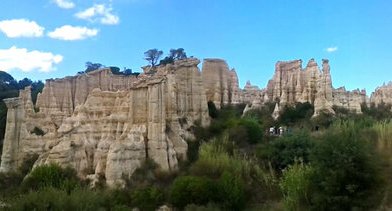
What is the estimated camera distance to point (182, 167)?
29.1 m

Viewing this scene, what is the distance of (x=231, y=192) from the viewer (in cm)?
2381

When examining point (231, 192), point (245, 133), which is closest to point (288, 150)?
point (245, 133)

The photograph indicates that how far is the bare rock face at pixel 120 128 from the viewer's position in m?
28.5

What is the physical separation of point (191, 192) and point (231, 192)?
1.89 metres

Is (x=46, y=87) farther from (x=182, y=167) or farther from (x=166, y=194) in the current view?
(x=166, y=194)

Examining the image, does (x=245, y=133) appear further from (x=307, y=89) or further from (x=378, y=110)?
(x=378, y=110)

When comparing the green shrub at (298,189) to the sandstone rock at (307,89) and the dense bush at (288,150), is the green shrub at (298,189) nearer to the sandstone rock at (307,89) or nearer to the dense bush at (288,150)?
the dense bush at (288,150)

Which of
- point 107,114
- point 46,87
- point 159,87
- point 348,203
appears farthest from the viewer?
point 46,87

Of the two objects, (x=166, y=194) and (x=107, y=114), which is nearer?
(x=166, y=194)

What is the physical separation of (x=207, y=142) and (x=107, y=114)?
6.81 meters

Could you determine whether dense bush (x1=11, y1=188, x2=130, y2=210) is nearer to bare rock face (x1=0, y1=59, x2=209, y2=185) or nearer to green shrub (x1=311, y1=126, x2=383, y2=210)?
bare rock face (x1=0, y1=59, x2=209, y2=185)

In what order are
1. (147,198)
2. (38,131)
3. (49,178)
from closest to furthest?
(147,198)
(49,178)
(38,131)

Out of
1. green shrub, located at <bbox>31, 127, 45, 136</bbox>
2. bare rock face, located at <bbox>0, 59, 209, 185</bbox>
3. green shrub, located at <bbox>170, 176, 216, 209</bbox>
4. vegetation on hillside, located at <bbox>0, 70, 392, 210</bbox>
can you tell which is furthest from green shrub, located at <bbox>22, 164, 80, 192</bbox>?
green shrub, located at <bbox>31, 127, 45, 136</bbox>

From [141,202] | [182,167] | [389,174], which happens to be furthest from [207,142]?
[389,174]
